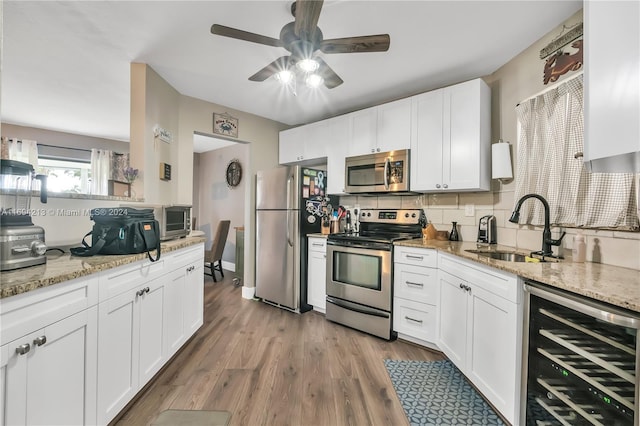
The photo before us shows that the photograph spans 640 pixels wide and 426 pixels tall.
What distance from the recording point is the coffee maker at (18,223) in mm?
1128

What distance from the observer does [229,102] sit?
332 cm

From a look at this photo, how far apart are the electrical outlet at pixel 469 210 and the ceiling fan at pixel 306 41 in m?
1.66

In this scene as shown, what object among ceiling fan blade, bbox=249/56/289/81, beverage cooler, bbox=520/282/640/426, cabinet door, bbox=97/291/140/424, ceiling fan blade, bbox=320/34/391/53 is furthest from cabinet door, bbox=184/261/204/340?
beverage cooler, bbox=520/282/640/426

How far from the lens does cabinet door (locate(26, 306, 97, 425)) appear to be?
3.37 feet

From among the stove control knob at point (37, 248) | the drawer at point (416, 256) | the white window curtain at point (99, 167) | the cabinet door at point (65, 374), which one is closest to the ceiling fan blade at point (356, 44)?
the drawer at point (416, 256)

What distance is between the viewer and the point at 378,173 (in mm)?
2963

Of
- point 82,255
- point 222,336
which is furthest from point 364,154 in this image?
point 82,255

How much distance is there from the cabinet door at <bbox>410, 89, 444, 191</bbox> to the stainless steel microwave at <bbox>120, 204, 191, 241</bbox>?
211 centimetres

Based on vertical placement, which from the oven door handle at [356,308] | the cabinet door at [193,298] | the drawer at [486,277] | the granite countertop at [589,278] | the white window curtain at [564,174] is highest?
the white window curtain at [564,174]

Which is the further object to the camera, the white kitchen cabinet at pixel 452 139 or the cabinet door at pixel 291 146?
the cabinet door at pixel 291 146

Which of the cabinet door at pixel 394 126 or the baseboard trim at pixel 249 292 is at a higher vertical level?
the cabinet door at pixel 394 126

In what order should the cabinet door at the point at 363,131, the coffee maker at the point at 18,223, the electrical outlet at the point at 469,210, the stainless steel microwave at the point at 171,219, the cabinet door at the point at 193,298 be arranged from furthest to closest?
1. the cabinet door at the point at 363,131
2. the electrical outlet at the point at 469,210
3. the cabinet door at the point at 193,298
4. the stainless steel microwave at the point at 171,219
5. the coffee maker at the point at 18,223

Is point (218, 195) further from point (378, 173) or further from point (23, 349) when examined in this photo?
point (23, 349)

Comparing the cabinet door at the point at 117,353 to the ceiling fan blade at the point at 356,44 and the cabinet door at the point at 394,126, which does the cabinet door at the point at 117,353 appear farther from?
the cabinet door at the point at 394,126
